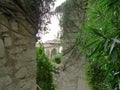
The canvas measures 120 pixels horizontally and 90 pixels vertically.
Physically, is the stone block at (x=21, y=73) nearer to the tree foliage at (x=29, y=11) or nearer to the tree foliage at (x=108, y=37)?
the tree foliage at (x=29, y=11)

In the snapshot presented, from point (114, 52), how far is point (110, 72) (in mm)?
425

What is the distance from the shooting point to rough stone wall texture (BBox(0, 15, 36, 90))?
1.50 meters

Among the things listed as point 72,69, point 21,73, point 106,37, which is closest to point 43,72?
point 21,73

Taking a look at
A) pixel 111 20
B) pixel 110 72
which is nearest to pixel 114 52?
pixel 111 20

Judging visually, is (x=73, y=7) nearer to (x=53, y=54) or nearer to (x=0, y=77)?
(x=53, y=54)

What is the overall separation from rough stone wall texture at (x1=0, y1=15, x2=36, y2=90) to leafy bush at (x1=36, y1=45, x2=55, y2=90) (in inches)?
39.8

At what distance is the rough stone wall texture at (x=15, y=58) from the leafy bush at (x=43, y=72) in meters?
1.01

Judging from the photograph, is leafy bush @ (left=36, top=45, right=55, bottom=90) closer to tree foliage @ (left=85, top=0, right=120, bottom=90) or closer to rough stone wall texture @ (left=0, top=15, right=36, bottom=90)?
rough stone wall texture @ (left=0, top=15, right=36, bottom=90)

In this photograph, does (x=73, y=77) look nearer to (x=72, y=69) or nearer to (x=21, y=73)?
(x=72, y=69)

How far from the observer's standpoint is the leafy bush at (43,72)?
2820 millimetres

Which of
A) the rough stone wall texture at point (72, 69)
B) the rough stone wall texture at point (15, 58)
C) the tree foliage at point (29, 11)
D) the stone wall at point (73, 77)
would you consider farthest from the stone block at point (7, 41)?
the stone wall at point (73, 77)

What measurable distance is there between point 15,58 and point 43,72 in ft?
4.22

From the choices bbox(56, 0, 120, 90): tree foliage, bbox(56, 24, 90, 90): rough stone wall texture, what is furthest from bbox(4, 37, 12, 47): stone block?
bbox(56, 24, 90, 90): rough stone wall texture

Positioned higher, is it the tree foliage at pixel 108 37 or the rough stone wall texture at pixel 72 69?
the tree foliage at pixel 108 37
